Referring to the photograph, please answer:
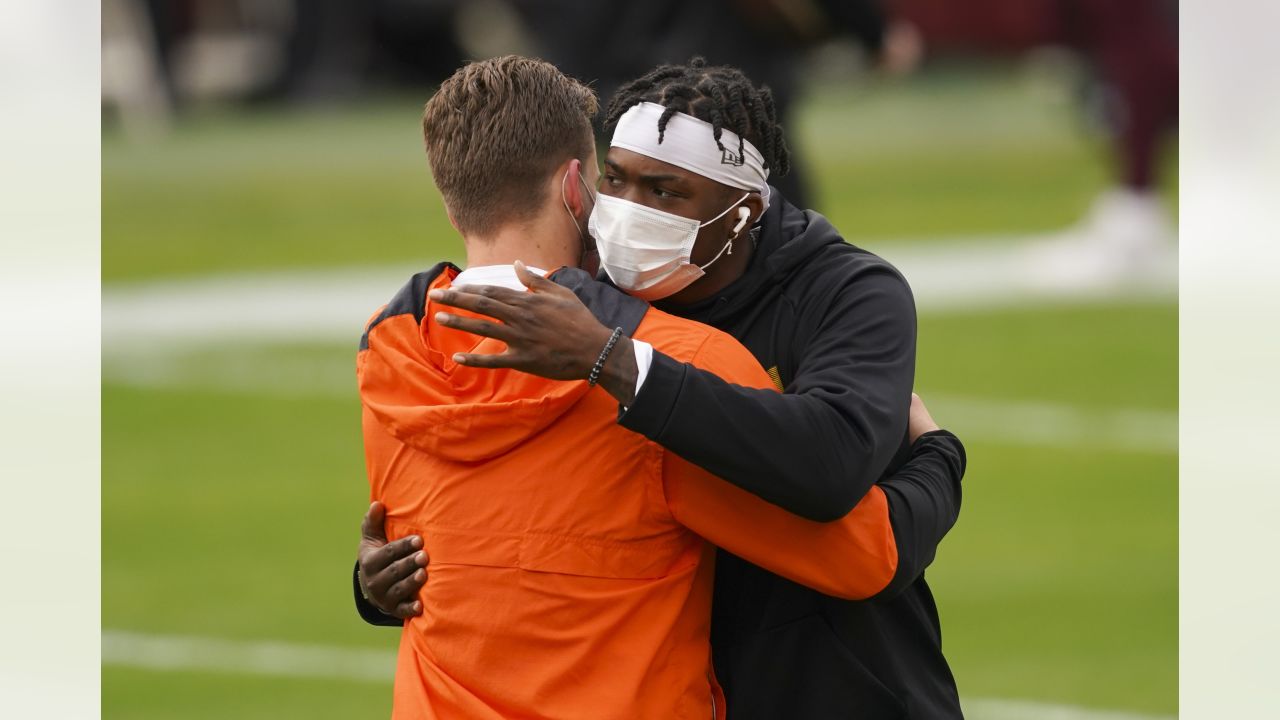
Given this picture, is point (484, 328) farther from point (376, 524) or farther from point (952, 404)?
point (952, 404)

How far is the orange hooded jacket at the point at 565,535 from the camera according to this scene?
2566 millimetres

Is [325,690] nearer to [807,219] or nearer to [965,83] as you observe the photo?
[807,219]

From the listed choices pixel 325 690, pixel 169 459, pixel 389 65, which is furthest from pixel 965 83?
pixel 325 690

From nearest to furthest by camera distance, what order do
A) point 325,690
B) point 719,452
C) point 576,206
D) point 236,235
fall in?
point 719,452
point 576,206
point 325,690
point 236,235

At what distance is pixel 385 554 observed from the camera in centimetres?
278

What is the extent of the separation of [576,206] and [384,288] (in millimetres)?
10886

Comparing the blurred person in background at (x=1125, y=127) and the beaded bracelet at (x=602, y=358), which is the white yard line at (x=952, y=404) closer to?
the blurred person in background at (x=1125, y=127)

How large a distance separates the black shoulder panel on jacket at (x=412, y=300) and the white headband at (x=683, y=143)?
315 millimetres

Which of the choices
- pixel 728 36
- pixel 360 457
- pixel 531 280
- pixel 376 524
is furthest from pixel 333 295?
pixel 531 280

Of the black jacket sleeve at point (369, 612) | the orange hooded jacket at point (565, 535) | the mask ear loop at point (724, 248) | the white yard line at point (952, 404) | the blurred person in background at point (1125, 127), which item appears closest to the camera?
the orange hooded jacket at point (565, 535)

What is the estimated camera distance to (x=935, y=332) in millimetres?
12133

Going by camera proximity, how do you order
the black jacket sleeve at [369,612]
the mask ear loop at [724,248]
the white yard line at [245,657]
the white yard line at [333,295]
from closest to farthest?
the mask ear loop at [724,248] → the black jacket sleeve at [369,612] → the white yard line at [245,657] → the white yard line at [333,295]

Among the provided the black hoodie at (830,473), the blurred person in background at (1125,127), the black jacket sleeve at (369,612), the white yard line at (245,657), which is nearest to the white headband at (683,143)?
Answer: the black hoodie at (830,473)

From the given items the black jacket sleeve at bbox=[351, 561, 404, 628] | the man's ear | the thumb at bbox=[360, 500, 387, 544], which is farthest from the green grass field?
the man's ear
